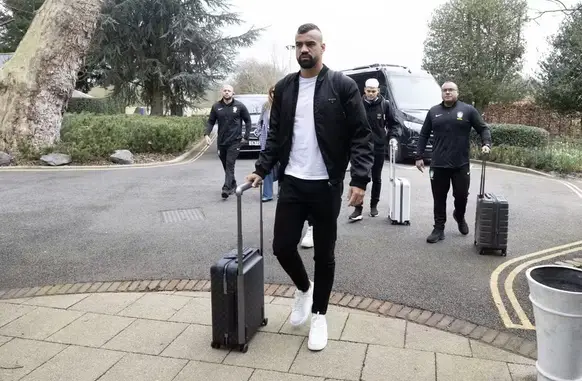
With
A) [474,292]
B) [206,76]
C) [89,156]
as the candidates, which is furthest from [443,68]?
[474,292]

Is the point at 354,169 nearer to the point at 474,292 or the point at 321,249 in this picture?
the point at 321,249

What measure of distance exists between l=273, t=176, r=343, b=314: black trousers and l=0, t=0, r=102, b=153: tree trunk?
11.7m

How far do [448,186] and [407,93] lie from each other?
29.2ft

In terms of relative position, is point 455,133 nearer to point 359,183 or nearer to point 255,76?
point 359,183

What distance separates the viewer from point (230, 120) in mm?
7996

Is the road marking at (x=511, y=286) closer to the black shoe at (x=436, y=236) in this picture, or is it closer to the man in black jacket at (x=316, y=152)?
the black shoe at (x=436, y=236)

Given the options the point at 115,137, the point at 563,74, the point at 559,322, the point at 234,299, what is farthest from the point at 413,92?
the point at 559,322

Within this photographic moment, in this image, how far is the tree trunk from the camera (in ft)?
42.5

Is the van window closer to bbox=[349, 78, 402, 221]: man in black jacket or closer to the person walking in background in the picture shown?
the person walking in background

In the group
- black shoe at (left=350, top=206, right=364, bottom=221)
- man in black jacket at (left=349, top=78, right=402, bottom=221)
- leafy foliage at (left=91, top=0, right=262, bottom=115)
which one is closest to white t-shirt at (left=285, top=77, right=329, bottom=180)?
man in black jacket at (left=349, top=78, right=402, bottom=221)

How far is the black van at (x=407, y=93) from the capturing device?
13.2 m

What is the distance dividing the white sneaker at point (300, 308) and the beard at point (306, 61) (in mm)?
1572

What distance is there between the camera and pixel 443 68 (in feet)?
78.8

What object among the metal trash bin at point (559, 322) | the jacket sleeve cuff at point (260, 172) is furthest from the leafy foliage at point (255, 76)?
the metal trash bin at point (559, 322)
